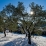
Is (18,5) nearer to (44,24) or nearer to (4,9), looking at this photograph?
(4,9)

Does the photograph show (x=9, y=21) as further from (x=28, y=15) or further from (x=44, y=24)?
(x=44, y=24)

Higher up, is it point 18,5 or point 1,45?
point 18,5

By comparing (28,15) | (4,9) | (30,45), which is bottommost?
(30,45)

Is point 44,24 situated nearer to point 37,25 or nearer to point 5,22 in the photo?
point 37,25

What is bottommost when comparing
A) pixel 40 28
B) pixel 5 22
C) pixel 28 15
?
pixel 40 28

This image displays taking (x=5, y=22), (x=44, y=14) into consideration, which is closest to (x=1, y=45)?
(x=5, y=22)

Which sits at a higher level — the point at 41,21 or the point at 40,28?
the point at 41,21

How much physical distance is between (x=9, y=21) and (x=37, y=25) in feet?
13.8

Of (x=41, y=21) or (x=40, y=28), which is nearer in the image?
(x=41, y=21)

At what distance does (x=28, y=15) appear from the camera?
559 inches

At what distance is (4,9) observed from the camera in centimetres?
1449

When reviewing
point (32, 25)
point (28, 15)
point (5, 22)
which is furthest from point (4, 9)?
point (32, 25)

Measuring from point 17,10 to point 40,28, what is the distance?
178 inches

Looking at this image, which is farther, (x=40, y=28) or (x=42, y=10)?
(x=40, y=28)
